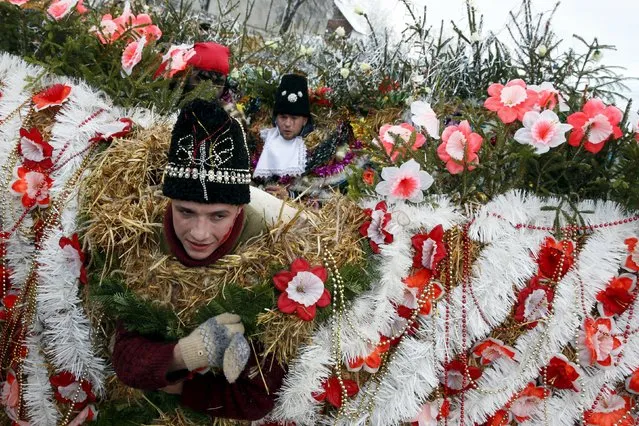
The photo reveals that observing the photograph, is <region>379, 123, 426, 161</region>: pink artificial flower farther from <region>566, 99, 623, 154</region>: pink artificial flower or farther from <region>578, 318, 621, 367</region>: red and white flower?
<region>578, 318, 621, 367</region>: red and white flower

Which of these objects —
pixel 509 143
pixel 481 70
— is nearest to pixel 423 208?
pixel 509 143

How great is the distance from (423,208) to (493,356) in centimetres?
62

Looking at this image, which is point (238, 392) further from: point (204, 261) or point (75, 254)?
point (75, 254)

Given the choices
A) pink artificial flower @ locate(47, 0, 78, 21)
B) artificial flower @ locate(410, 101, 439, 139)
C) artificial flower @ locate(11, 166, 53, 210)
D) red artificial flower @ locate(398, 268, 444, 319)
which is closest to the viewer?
red artificial flower @ locate(398, 268, 444, 319)

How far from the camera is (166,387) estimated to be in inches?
79.4

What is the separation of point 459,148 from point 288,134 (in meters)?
2.45

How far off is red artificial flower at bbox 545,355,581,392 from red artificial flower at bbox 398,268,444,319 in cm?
52

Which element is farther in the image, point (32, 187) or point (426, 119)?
point (426, 119)

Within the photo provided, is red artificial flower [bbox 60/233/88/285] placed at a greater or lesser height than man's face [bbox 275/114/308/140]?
lesser

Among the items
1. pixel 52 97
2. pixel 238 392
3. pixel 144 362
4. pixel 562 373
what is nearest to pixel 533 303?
pixel 562 373

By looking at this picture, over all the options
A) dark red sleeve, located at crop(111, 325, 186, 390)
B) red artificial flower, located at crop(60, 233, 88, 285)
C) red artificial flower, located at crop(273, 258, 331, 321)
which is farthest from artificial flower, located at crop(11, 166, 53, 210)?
red artificial flower, located at crop(273, 258, 331, 321)

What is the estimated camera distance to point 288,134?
15.2 ft

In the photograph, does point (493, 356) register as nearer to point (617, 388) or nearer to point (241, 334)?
point (617, 388)

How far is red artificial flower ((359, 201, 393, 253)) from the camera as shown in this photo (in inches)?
87.2
